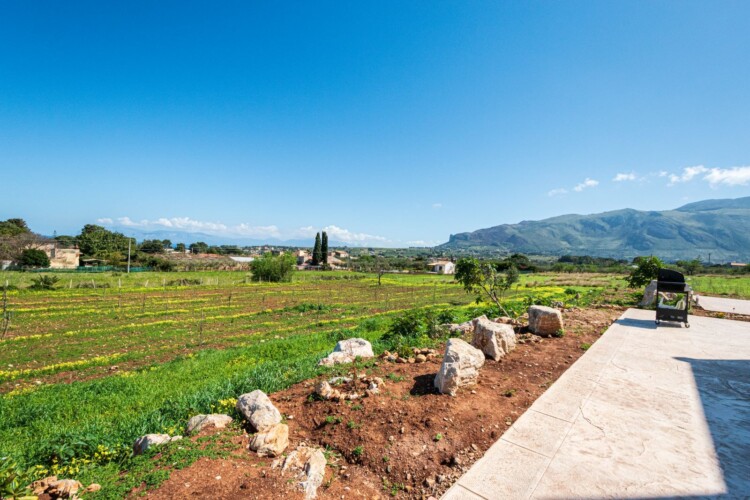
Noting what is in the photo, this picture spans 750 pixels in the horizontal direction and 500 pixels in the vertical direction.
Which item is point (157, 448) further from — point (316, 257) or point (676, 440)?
point (316, 257)

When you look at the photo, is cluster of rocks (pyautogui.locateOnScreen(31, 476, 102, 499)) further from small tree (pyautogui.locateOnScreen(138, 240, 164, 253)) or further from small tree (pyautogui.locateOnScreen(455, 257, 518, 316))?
small tree (pyautogui.locateOnScreen(138, 240, 164, 253))

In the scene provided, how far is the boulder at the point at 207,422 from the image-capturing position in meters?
4.12

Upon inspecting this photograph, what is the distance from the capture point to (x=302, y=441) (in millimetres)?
4023

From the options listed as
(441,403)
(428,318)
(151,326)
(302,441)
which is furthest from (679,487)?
(151,326)

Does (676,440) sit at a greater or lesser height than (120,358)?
greater

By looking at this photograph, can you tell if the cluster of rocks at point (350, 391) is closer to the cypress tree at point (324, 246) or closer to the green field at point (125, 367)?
the green field at point (125, 367)

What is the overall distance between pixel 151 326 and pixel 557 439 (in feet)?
56.8

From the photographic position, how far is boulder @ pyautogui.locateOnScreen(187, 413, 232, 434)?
412 cm

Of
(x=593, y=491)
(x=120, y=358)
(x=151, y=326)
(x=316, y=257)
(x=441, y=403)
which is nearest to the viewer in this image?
(x=593, y=491)

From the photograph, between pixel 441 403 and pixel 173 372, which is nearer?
pixel 441 403

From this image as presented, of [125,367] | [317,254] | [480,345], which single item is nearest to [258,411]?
[480,345]

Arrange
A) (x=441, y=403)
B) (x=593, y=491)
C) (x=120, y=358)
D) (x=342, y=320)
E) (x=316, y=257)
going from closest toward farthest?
(x=593, y=491)
(x=441, y=403)
(x=120, y=358)
(x=342, y=320)
(x=316, y=257)

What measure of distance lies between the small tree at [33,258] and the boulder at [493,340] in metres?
68.6

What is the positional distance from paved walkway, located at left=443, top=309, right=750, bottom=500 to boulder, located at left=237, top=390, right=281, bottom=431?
237 centimetres
